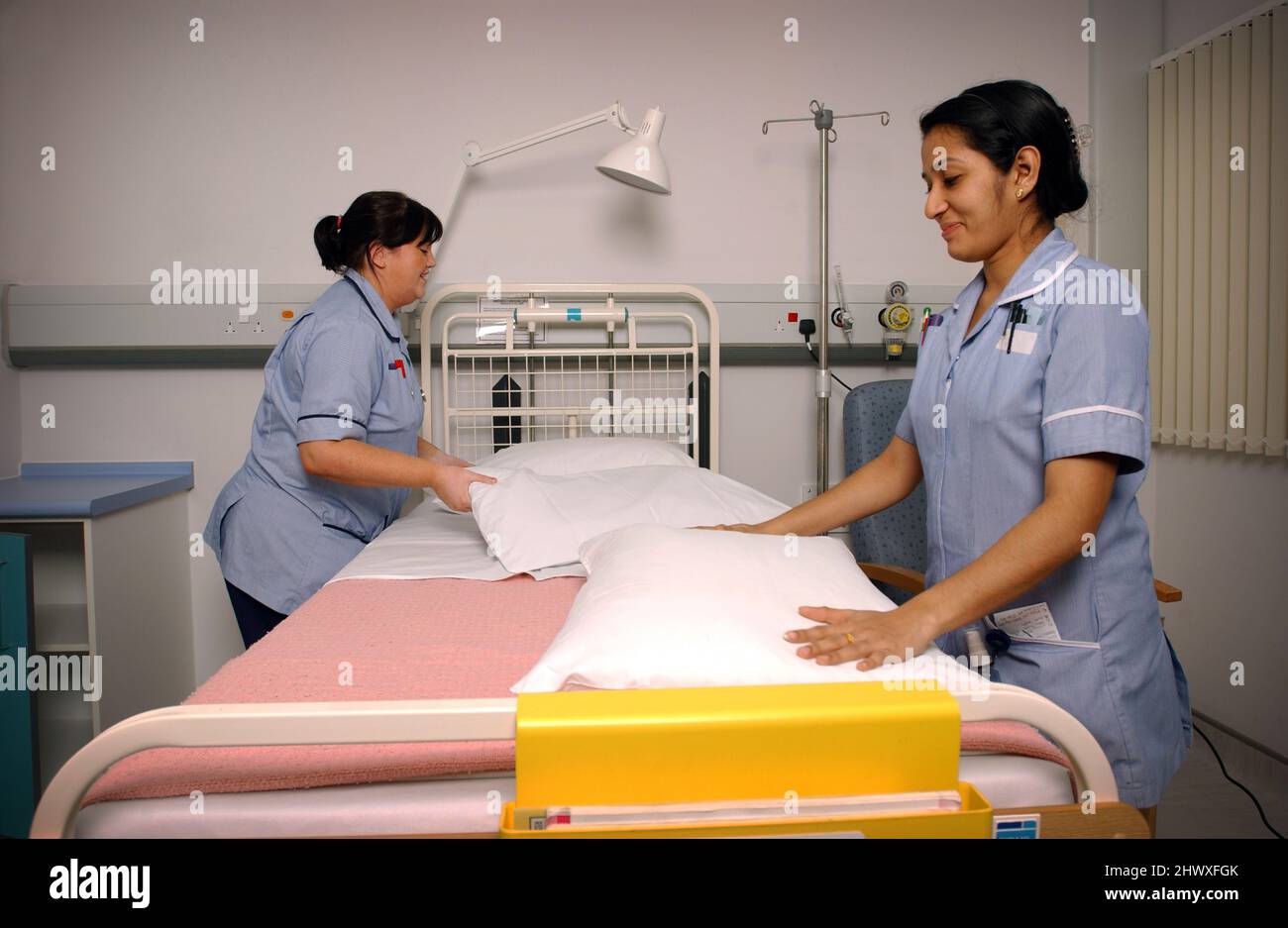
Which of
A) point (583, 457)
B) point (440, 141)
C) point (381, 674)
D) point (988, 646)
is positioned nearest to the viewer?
point (381, 674)

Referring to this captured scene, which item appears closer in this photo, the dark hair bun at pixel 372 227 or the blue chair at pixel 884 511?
the dark hair bun at pixel 372 227

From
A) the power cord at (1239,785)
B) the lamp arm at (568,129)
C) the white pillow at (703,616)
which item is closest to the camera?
the white pillow at (703,616)

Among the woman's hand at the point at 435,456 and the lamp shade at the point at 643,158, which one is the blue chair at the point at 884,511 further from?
the woman's hand at the point at 435,456

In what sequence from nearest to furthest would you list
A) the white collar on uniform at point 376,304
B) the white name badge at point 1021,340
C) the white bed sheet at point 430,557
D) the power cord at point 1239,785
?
1. the white name badge at point 1021,340
2. the white bed sheet at point 430,557
3. the white collar on uniform at point 376,304
4. the power cord at point 1239,785

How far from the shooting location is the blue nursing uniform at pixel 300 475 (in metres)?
1.83

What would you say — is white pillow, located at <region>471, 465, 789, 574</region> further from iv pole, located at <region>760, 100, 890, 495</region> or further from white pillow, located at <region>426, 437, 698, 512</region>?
iv pole, located at <region>760, 100, 890, 495</region>

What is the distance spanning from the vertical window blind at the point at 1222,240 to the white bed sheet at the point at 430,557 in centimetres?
191

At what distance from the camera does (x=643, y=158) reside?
7.39 ft

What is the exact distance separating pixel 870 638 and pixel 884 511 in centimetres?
136

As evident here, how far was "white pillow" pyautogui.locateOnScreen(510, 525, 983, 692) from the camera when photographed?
1.00 meters

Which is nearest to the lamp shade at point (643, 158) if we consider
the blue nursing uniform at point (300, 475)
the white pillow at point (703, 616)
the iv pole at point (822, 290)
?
the iv pole at point (822, 290)

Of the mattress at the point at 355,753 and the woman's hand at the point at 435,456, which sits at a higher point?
the woman's hand at the point at 435,456

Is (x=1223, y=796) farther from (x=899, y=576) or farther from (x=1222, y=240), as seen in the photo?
(x=1222, y=240)

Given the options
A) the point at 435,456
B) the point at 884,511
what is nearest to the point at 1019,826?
the point at 884,511
